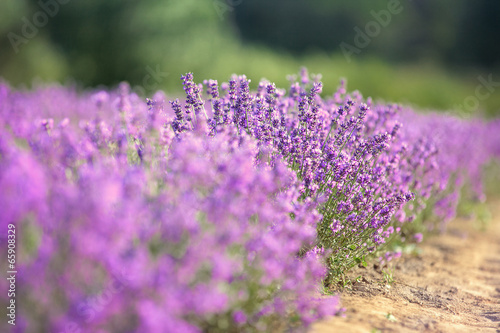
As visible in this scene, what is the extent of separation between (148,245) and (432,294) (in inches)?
92.3

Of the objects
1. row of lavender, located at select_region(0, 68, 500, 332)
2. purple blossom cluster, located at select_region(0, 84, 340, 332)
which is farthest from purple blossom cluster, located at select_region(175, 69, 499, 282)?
purple blossom cluster, located at select_region(0, 84, 340, 332)

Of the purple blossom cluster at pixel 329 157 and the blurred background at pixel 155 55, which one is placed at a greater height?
the blurred background at pixel 155 55

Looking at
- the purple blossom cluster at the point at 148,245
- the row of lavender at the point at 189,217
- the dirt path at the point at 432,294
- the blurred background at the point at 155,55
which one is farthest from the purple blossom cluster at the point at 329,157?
the blurred background at the point at 155,55

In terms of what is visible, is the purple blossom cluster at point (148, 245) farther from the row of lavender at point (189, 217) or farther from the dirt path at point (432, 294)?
the dirt path at point (432, 294)

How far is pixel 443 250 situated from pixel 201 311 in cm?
372

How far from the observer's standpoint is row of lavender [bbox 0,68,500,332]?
1644mm

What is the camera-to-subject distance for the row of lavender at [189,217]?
164cm

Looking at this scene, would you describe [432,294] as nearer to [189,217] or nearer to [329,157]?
[329,157]

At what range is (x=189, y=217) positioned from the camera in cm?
183

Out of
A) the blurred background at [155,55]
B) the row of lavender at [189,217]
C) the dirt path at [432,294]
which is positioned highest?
the blurred background at [155,55]

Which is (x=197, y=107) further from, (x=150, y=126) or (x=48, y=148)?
(x=48, y=148)

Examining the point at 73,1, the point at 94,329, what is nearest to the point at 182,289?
the point at 94,329

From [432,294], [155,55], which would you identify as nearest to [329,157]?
[432,294]

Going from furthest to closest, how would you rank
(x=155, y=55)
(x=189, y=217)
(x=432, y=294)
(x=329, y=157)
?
(x=155, y=55) < (x=432, y=294) < (x=329, y=157) < (x=189, y=217)
